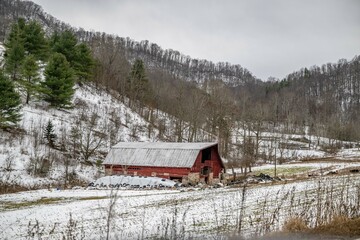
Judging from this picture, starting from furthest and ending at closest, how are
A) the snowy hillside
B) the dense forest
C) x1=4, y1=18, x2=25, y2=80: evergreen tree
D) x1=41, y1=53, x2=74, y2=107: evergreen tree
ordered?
the dense forest, x1=4, y1=18, x2=25, y2=80: evergreen tree, x1=41, y1=53, x2=74, y2=107: evergreen tree, the snowy hillside

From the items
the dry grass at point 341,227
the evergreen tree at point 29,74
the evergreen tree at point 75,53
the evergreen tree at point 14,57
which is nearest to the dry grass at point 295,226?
the dry grass at point 341,227

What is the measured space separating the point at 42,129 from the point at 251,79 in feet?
475

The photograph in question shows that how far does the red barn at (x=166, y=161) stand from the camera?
1335 inches

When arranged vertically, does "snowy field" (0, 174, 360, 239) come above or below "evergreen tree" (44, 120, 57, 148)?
below

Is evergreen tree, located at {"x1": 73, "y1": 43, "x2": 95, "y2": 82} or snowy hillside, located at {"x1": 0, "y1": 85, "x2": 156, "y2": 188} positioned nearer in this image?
snowy hillside, located at {"x1": 0, "y1": 85, "x2": 156, "y2": 188}

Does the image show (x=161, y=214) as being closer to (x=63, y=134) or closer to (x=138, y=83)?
(x=63, y=134)

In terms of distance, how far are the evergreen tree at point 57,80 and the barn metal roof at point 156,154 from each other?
36.2ft

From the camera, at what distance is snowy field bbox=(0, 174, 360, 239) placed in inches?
356

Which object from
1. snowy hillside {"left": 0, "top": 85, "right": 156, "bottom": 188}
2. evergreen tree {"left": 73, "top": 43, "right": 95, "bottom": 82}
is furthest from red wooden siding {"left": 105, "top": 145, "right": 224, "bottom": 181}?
evergreen tree {"left": 73, "top": 43, "right": 95, "bottom": 82}

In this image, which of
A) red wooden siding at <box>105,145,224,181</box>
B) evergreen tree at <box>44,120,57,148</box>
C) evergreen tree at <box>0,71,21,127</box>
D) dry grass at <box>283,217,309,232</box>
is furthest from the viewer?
evergreen tree at <box>44,120,57,148</box>

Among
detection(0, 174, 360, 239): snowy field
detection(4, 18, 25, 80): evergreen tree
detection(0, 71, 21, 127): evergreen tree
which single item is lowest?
detection(0, 174, 360, 239): snowy field

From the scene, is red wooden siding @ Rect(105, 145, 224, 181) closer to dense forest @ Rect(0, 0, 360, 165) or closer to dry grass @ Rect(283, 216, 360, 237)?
dense forest @ Rect(0, 0, 360, 165)

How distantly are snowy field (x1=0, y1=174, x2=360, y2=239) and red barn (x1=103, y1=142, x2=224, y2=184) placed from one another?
12.7 meters

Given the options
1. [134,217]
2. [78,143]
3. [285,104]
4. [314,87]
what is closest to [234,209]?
[134,217]
